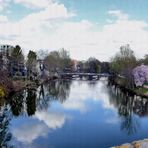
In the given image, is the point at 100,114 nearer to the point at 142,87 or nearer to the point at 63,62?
the point at 142,87

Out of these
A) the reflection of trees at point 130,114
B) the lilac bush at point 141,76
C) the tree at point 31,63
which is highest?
the tree at point 31,63

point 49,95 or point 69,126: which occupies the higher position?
point 49,95

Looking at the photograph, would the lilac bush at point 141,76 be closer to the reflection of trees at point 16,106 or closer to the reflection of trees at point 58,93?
the reflection of trees at point 58,93

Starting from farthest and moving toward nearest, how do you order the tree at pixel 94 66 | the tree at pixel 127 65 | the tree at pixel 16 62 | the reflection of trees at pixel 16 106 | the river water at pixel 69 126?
1. the tree at pixel 94 66
2. the tree at pixel 16 62
3. the tree at pixel 127 65
4. the reflection of trees at pixel 16 106
5. the river water at pixel 69 126

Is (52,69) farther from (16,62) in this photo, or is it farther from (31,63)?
(16,62)

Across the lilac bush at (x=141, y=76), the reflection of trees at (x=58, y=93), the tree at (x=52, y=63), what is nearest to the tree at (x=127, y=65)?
the lilac bush at (x=141, y=76)

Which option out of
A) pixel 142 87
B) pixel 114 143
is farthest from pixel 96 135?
A: pixel 142 87

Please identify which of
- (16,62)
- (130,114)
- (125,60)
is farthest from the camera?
(16,62)

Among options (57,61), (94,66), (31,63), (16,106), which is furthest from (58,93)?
(94,66)

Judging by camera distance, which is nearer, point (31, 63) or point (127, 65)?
point (127, 65)

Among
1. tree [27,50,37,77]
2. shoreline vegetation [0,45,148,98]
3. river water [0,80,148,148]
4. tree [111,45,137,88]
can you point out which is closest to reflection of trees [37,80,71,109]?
river water [0,80,148,148]

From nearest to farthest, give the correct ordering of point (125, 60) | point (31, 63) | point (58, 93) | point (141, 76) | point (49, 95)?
point (49, 95) < point (141, 76) < point (58, 93) < point (125, 60) < point (31, 63)

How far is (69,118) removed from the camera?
41.3 m

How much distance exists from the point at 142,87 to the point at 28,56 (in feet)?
210
